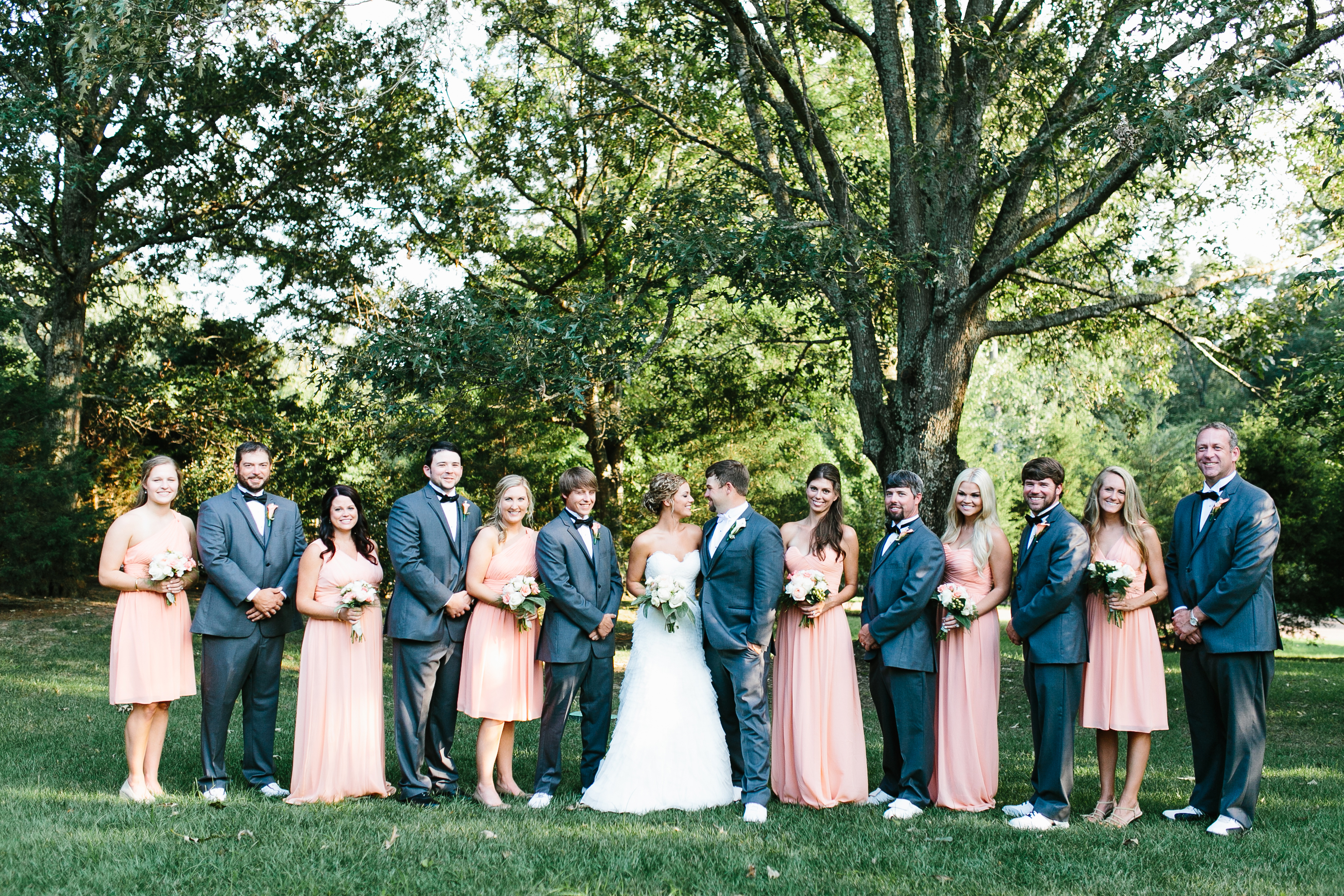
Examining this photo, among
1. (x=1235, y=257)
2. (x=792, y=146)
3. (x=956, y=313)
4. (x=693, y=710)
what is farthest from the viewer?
(x=1235, y=257)

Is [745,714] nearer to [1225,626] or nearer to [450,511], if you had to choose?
[450,511]

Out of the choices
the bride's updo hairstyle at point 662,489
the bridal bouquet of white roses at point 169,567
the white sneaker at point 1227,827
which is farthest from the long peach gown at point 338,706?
the white sneaker at point 1227,827

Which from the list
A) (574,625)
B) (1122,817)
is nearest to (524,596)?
(574,625)

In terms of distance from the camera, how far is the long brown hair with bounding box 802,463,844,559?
707 cm

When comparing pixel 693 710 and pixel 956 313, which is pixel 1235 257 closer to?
pixel 956 313

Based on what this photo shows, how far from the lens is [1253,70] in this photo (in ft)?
30.9

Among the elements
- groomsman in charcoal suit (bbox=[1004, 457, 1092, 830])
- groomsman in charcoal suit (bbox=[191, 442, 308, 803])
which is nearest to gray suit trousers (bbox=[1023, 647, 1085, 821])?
groomsman in charcoal suit (bbox=[1004, 457, 1092, 830])

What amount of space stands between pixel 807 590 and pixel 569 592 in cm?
157

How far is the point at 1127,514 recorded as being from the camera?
6.72 metres

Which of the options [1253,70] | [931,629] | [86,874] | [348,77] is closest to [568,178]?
[348,77]

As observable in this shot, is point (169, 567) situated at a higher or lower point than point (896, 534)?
lower

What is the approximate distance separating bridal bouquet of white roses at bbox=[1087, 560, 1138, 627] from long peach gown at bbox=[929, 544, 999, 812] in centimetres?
66

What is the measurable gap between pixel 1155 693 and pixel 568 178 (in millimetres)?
15531

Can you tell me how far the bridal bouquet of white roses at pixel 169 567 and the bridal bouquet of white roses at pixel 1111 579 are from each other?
581cm
